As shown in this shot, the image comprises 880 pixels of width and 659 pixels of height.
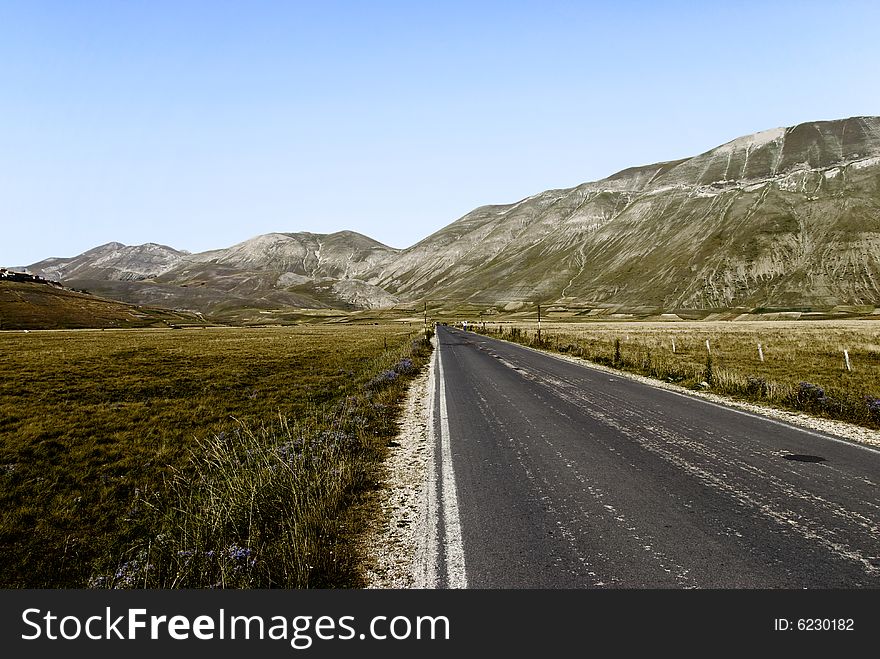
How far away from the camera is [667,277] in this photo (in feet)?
596

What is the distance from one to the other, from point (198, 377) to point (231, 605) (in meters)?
22.1

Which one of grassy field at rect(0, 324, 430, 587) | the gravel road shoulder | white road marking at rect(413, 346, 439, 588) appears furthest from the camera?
grassy field at rect(0, 324, 430, 587)

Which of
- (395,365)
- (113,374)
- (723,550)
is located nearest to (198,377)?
(113,374)

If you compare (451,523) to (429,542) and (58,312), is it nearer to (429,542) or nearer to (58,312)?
(429,542)

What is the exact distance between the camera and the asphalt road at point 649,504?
4.07 meters

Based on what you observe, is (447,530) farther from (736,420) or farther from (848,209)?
(848,209)

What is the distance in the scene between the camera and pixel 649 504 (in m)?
5.71

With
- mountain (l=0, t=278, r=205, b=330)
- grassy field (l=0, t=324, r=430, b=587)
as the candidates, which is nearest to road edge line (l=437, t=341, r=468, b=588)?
grassy field (l=0, t=324, r=430, b=587)

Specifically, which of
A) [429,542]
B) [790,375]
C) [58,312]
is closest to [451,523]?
[429,542]

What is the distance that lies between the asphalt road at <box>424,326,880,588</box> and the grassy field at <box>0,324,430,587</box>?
1.29m

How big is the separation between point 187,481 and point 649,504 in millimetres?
7255

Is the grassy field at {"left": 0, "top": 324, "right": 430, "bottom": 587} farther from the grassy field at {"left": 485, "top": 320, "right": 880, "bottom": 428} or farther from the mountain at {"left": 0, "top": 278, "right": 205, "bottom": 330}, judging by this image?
the mountain at {"left": 0, "top": 278, "right": 205, "bottom": 330}

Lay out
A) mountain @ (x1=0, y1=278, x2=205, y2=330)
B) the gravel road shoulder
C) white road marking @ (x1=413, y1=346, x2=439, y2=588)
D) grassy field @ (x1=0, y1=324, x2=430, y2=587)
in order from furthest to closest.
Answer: mountain @ (x1=0, y1=278, x2=205, y2=330), grassy field @ (x1=0, y1=324, x2=430, y2=587), the gravel road shoulder, white road marking @ (x1=413, y1=346, x2=439, y2=588)

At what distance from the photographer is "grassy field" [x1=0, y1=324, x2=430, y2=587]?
4492 millimetres
